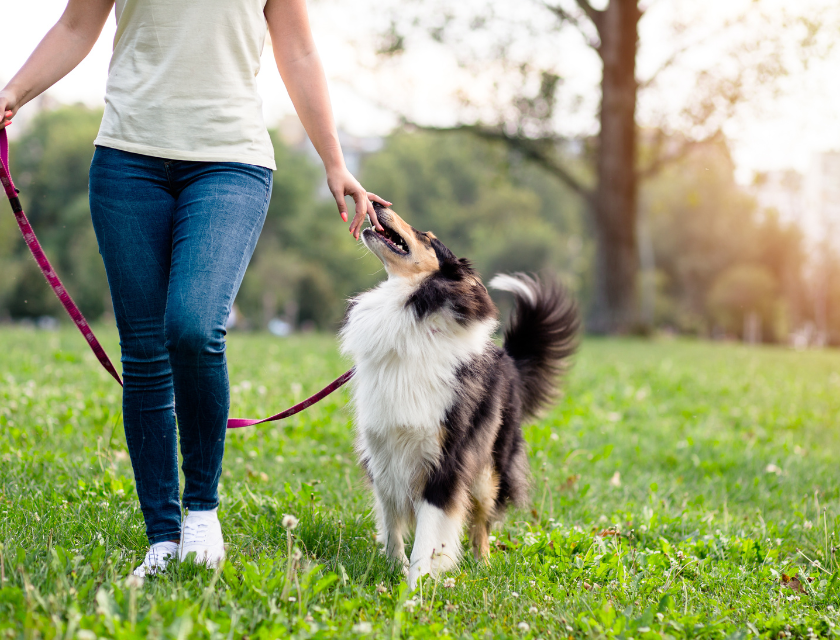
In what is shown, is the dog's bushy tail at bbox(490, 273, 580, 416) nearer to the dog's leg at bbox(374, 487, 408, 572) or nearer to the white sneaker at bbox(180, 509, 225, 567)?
the dog's leg at bbox(374, 487, 408, 572)

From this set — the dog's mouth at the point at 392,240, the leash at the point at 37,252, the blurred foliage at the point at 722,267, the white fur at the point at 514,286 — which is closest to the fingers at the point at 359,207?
the dog's mouth at the point at 392,240

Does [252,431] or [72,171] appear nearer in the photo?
[252,431]

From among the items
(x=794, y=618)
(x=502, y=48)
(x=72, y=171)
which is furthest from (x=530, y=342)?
(x=72, y=171)

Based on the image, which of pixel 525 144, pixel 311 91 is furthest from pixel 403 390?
pixel 525 144

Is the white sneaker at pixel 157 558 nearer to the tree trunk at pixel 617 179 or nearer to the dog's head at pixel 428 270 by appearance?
the dog's head at pixel 428 270

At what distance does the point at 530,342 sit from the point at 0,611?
9.02 ft

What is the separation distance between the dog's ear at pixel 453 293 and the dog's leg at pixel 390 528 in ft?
2.69

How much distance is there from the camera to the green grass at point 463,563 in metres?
2.08

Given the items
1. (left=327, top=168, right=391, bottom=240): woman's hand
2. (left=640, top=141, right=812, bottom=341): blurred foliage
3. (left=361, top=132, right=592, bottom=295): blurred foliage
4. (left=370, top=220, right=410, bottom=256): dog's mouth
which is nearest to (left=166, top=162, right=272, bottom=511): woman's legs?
(left=327, top=168, right=391, bottom=240): woman's hand

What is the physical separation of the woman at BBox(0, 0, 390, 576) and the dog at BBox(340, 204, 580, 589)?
2.11ft

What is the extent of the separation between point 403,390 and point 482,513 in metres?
0.81

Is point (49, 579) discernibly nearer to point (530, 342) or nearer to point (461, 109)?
point (530, 342)

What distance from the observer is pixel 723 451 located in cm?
515

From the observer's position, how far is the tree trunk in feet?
48.5
